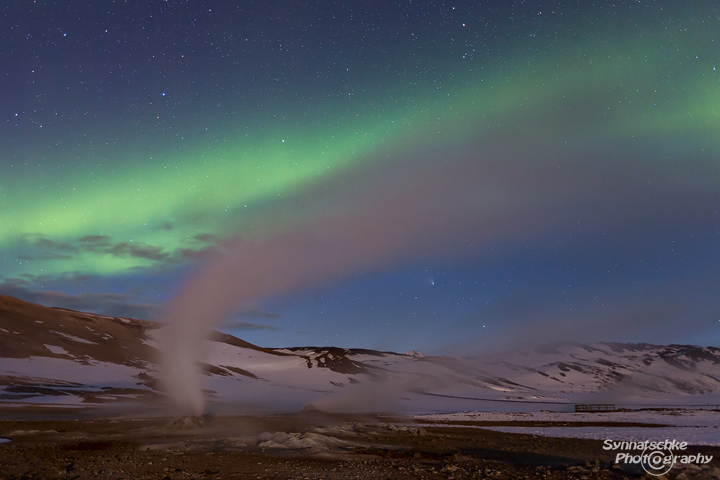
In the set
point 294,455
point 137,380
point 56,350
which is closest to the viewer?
point 294,455

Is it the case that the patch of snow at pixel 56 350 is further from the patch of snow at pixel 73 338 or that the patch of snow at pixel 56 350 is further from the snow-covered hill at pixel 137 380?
the patch of snow at pixel 73 338

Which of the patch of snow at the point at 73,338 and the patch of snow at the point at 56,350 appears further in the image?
the patch of snow at the point at 73,338

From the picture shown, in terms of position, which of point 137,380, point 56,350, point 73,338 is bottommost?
point 137,380

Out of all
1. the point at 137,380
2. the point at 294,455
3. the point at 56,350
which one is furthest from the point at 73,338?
the point at 294,455

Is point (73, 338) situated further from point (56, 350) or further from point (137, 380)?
point (137, 380)

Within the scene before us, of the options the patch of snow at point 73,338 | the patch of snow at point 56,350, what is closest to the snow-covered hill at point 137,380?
the patch of snow at point 56,350

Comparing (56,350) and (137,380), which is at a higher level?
(56,350)

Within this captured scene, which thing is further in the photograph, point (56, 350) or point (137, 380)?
point (56, 350)

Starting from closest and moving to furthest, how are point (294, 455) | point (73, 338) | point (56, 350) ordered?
point (294, 455), point (56, 350), point (73, 338)

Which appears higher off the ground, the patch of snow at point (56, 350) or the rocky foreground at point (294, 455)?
the rocky foreground at point (294, 455)

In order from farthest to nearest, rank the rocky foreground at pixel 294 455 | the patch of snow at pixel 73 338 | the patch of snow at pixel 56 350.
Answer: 1. the patch of snow at pixel 73 338
2. the patch of snow at pixel 56 350
3. the rocky foreground at pixel 294 455

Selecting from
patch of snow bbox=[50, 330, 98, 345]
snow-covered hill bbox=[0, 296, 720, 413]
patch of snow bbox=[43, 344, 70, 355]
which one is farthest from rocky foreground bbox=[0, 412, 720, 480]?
patch of snow bbox=[50, 330, 98, 345]

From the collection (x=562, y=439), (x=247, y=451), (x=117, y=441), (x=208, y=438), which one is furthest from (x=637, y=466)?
(x=117, y=441)

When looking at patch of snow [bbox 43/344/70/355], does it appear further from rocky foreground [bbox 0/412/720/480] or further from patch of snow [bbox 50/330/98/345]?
rocky foreground [bbox 0/412/720/480]
